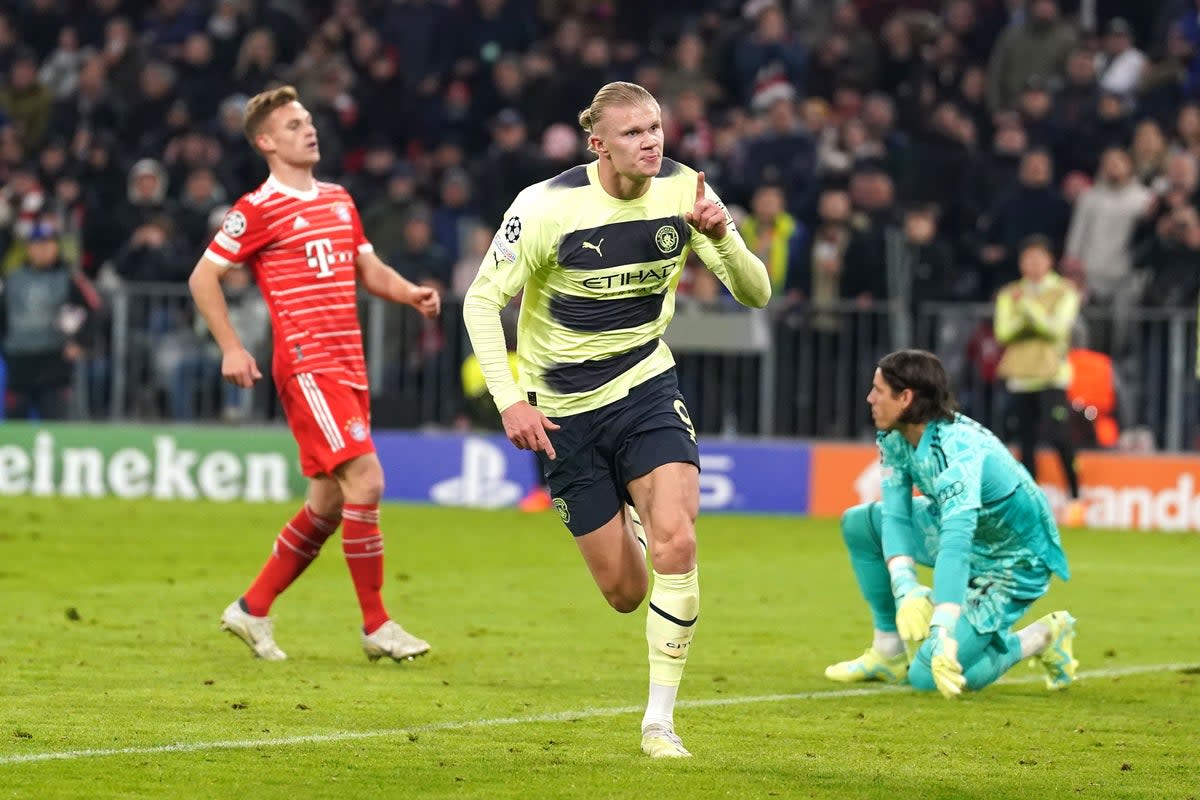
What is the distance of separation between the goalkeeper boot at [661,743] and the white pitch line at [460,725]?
0.79 m

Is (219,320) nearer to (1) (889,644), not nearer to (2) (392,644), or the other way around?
(2) (392,644)

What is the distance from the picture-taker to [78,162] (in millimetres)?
22719

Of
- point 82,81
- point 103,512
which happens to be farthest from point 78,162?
point 103,512

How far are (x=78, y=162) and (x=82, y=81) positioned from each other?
172 centimetres

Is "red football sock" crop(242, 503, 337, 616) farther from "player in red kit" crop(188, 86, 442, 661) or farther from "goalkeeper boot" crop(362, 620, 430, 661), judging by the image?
"goalkeeper boot" crop(362, 620, 430, 661)

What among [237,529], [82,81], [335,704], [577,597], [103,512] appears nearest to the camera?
[335,704]

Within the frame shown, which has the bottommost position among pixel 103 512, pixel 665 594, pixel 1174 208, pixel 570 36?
pixel 103 512

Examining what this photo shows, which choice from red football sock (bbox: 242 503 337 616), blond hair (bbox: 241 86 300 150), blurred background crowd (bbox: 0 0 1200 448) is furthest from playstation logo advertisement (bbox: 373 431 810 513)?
blond hair (bbox: 241 86 300 150)

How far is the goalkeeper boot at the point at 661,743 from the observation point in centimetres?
712

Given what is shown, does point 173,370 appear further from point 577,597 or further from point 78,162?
point 577,597

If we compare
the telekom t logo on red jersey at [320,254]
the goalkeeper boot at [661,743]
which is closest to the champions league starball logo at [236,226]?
the telekom t logo on red jersey at [320,254]

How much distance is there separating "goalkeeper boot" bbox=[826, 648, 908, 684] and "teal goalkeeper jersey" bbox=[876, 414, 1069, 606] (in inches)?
20.6

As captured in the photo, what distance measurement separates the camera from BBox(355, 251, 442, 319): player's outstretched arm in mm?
9773

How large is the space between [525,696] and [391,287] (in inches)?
89.6
